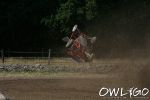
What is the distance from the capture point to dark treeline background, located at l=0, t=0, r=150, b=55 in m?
56.9

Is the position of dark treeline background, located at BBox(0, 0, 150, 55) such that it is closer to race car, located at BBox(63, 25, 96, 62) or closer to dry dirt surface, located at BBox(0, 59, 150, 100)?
race car, located at BBox(63, 25, 96, 62)

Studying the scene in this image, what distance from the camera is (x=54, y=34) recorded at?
A: 58250mm

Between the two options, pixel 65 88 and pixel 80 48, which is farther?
pixel 80 48

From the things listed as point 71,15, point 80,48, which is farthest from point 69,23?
point 80,48

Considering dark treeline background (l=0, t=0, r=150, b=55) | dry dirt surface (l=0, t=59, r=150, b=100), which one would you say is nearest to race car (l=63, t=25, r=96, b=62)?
dry dirt surface (l=0, t=59, r=150, b=100)

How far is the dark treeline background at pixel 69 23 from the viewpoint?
56.9 metres

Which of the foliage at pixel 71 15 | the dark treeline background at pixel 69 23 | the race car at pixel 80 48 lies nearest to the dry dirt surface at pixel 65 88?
the race car at pixel 80 48

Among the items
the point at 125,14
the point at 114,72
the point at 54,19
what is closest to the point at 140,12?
the point at 125,14

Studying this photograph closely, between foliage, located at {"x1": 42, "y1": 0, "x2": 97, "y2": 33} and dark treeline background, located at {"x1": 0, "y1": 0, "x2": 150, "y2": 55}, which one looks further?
dark treeline background, located at {"x1": 0, "y1": 0, "x2": 150, "y2": 55}

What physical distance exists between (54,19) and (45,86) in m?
32.4

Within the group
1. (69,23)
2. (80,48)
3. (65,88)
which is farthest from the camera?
(69,23)

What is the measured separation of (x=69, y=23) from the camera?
5688cm

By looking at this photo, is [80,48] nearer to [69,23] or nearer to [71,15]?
[69,23]

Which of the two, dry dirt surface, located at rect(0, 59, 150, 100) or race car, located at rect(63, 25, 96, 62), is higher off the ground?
race car, located at rect(63, 25, 96, 62)
